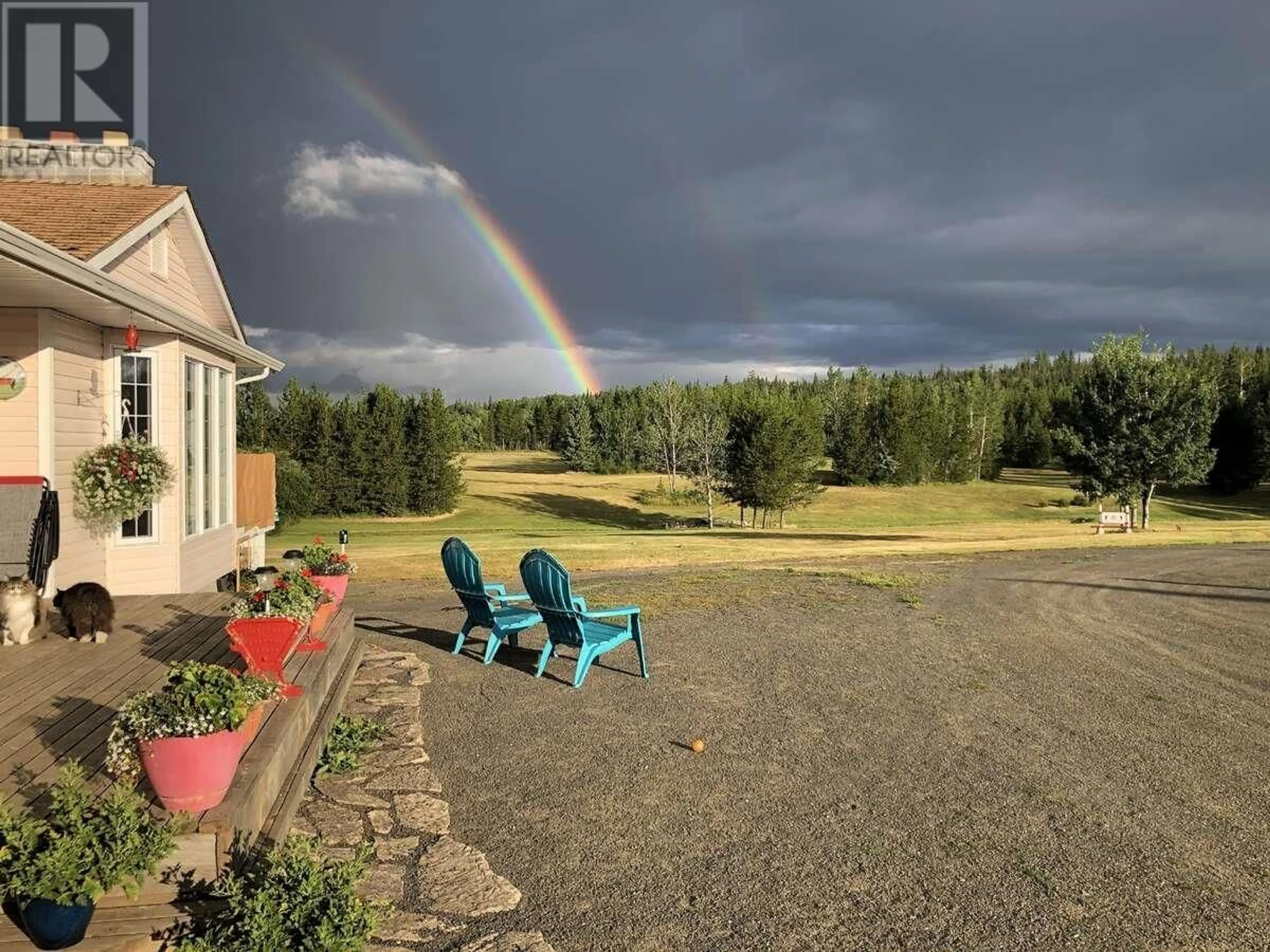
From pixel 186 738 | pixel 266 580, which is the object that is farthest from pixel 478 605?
pixel 186 738

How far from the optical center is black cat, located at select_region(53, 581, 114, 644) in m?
6.55

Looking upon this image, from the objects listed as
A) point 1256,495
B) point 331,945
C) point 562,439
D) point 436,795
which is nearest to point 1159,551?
point 436,795

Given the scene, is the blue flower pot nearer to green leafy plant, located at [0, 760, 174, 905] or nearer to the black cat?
green leafy plant, located at [0, 760, 174, 905]

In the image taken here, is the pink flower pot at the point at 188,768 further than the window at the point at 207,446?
No

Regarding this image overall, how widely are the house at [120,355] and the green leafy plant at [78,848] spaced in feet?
11.8

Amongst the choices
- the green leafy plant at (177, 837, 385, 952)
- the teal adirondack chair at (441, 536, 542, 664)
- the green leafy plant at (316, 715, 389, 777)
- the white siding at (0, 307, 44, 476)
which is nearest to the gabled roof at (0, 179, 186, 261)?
the white siding at (0, 307, 44, 476)

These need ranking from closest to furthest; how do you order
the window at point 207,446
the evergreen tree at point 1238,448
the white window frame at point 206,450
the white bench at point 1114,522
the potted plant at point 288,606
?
the potted plant at point 288,606, the white window frame at point 206,450, the window at point 207,446, the white bench at point 1114,522, the evergreen tree at point 1238,448

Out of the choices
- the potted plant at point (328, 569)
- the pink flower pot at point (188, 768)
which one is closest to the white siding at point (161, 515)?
the potted plant at point (328, 569)

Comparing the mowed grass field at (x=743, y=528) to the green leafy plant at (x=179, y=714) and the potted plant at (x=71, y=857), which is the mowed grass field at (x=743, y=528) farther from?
the potted plant at (x=71, y=857)

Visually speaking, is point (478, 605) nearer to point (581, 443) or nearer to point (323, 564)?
point (323, 564)

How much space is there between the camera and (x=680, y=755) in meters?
5.91

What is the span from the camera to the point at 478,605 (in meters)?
8.72

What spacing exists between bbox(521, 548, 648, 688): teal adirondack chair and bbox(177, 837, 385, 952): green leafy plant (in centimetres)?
435

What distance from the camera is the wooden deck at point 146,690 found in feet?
10.7
